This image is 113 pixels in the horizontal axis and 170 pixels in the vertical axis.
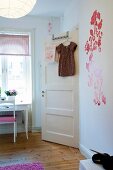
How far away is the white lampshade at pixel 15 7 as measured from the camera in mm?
2049

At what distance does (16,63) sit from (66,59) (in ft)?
4.65

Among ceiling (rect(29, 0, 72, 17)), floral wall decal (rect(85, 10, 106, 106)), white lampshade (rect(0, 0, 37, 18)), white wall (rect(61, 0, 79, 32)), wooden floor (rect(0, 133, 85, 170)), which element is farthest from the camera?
ceiling (rect(29, 0, 72, 17))

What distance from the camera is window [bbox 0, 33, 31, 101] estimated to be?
14.2ft

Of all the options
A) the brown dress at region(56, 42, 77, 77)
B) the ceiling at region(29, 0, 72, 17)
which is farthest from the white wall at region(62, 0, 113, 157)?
the ceiling at region(29, 0, 72, 17)

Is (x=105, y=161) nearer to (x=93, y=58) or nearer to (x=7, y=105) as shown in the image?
(x=93, y=58)

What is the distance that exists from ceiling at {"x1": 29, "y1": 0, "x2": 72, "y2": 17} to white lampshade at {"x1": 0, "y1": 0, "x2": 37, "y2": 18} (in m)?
1.58

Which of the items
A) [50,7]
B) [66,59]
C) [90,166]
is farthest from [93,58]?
[50,7]

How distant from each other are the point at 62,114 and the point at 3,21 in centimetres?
227

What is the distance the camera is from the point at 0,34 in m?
4.31

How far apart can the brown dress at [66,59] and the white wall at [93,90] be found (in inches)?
6.7

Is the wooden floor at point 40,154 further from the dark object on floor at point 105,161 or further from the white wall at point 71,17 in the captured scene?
the white wall at point 71,17

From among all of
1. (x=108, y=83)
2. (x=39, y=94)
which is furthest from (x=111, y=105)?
(x=39, y=94)

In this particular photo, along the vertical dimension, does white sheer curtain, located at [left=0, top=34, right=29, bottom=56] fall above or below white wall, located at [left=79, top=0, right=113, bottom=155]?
above

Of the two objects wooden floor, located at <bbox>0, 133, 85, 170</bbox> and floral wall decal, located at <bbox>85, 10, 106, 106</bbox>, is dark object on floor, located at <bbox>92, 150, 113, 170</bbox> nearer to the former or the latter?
floral wall decal, located at <bbox>85, 10, 106, 106</bbox>
